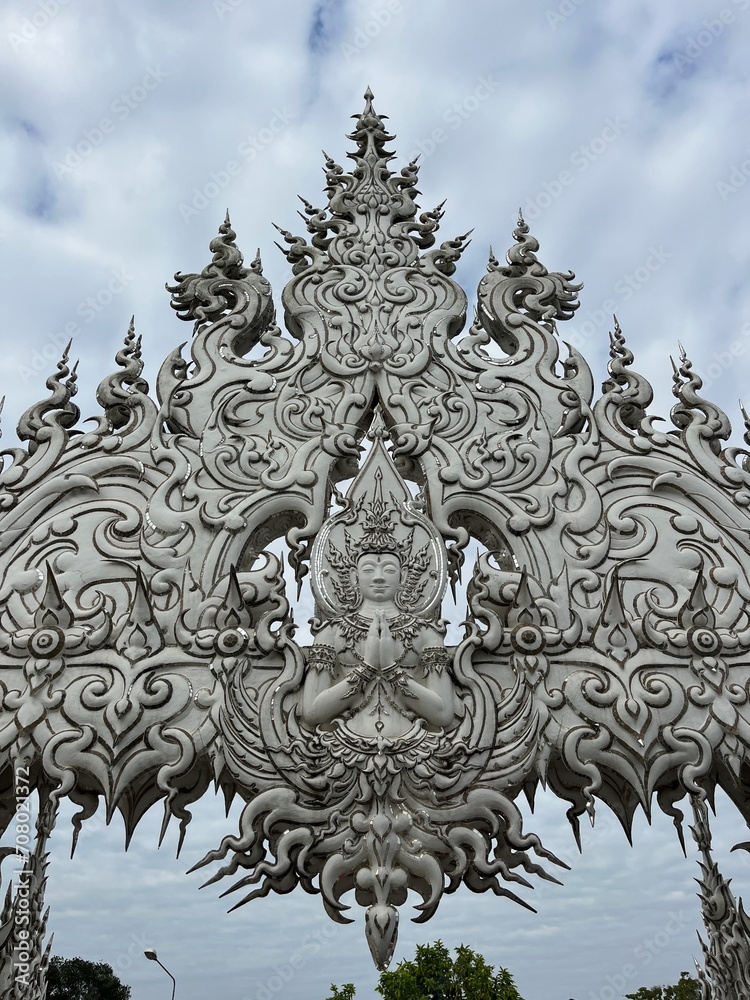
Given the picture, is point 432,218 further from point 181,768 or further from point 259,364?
point 181,768

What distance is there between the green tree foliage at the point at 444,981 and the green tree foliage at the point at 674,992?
206cm

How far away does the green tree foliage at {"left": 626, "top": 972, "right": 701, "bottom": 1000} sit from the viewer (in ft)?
39.4

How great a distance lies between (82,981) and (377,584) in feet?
38.9

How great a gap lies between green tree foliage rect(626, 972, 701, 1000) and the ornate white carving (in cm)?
817

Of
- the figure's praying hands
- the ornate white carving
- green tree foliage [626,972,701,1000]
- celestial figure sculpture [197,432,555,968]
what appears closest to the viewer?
celestial figure sculpture [197,432,555,968]

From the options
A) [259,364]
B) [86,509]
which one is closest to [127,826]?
[86,509]

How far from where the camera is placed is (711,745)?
15.4 ft

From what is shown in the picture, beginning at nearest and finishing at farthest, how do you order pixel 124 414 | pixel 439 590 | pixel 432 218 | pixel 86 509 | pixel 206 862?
1. pixel 206 862
2. pixel 439 590
3. pixel 86 509
4. pixel 124 414
5. pixel 432 218

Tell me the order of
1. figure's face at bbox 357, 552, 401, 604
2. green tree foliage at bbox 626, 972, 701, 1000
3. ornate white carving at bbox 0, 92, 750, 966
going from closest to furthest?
ornate white carving at bbox 0, 92, 750, 966 < figure's face at bbox 357, 552, 401, 604 < green tree foliage at bbox 626, 972, 701, 1000

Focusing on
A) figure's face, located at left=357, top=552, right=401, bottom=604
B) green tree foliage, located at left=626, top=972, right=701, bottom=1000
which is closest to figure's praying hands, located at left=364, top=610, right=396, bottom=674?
figure's face, located at left=357, top=552, right=401, bottom=604

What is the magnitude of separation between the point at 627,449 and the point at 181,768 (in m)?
3.62

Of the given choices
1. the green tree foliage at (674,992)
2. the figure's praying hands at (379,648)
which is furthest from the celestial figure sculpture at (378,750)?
the green tree foliage at (674,992)

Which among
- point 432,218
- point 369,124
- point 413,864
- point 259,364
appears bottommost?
point 413,864

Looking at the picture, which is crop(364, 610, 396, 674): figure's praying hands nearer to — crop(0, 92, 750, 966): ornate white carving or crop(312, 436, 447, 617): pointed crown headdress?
crop(0, 92, 750, 966): ornate white carving
